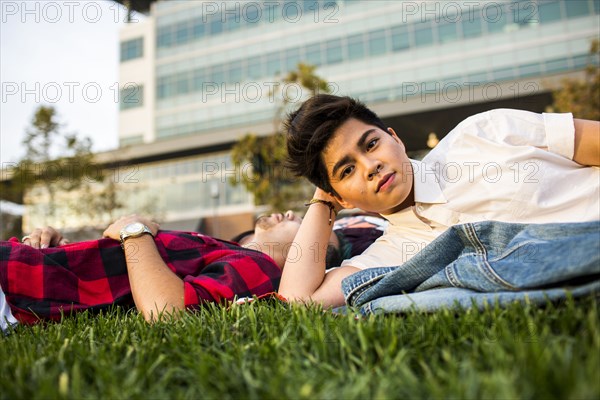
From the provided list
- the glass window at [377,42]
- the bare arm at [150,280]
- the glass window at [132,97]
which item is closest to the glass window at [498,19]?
the glass window at [377,42]

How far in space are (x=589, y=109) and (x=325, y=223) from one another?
49.8 feet

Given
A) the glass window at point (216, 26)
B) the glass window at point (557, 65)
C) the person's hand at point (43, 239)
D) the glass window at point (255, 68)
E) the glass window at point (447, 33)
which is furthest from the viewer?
the glass window at point (216, 26)

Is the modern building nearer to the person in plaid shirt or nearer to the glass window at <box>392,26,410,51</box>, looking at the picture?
the glass window at <box>392,26,410,51</box>

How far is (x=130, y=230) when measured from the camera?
3.08 m

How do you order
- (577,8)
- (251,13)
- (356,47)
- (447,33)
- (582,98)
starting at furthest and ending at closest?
(251,13) < (356,47) < (447,33) < (577,8) < (582,98)

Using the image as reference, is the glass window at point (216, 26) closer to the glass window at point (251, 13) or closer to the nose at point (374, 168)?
the glass window at point (251, 13)

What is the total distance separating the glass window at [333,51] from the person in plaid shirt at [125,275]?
25.8 m

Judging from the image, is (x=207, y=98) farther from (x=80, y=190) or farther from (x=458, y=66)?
(x=458, y=66)

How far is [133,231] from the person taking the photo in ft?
10.1

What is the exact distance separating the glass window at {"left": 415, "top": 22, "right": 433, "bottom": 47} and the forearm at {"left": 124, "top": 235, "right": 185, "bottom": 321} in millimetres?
25094

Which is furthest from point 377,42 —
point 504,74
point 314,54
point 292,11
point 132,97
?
point 132,97

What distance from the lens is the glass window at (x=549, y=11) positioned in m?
23.8

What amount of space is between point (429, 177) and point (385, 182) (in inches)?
9.6

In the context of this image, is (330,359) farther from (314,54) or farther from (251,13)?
(251,13)
